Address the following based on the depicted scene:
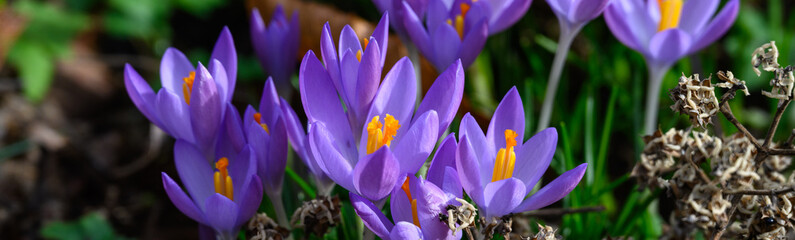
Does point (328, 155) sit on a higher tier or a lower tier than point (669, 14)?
lower

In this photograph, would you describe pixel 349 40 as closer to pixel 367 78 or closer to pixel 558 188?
pixel 367 78

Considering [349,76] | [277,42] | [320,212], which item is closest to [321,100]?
[349,76]

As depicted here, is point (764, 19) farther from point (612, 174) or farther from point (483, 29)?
point (483, 29)

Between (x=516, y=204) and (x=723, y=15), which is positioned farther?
(x=723, y=15)

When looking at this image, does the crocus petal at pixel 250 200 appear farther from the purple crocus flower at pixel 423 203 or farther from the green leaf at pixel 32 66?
the green leaf at pixel 32 66

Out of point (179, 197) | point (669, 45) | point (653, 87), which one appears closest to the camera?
point (179, 197)

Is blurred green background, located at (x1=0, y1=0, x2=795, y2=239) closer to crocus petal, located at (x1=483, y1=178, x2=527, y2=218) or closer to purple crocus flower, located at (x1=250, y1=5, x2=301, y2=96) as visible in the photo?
purple crocus flower, located at (x1=250, y1=5, x2=301, y2=96)

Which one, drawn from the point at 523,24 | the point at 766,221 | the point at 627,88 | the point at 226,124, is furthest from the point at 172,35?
the point at 766,221
